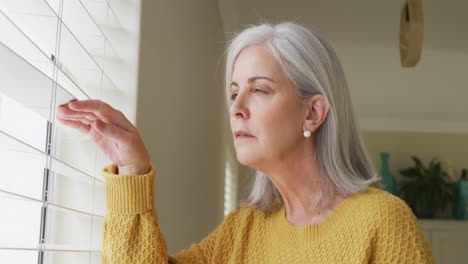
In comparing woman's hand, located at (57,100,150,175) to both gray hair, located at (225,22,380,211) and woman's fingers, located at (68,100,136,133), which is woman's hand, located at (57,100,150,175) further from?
gray hair, located at (225,22,380,211)

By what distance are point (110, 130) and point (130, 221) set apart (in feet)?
0.55

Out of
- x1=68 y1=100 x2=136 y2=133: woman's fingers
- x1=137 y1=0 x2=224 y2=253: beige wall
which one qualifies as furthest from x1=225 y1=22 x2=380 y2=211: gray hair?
x1=68 y1=100 x2=136 y2=133: woman's fingers

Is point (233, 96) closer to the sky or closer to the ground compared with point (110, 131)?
closer to the sky

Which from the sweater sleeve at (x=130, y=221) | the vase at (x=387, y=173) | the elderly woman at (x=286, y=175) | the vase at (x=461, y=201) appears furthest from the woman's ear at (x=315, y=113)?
the vase at (x=461, y=201)

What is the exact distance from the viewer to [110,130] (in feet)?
3.39

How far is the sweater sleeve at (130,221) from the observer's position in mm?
1073

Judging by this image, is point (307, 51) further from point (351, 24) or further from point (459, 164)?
point (459, 164)

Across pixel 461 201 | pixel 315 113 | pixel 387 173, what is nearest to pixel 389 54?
pixel 387 173

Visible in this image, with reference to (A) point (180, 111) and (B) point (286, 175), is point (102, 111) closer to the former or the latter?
(B) point (286, 175)

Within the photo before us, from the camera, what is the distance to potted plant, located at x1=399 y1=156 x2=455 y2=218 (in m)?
5.93

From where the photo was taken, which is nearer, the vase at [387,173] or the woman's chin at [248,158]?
the woman's chin at [248,158]

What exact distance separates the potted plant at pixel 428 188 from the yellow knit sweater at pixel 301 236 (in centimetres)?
497

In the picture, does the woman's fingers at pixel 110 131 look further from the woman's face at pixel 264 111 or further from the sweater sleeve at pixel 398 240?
the sweater sleeve at pixel 398 240

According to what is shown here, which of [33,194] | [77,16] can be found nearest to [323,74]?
[77,16]
